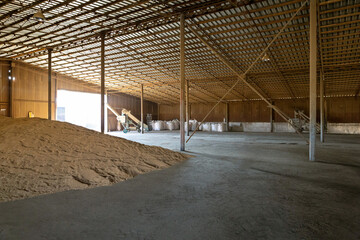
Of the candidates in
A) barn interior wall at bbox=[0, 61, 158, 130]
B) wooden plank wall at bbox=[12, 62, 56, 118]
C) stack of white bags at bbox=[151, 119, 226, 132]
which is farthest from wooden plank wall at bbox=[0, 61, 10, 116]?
stack of white bags at bbox=[151, 119, 226, 132]

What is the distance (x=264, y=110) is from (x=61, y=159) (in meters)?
24.8

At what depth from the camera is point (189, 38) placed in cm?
1300

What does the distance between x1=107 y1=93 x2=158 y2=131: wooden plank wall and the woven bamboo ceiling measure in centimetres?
642

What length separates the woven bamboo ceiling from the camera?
9922 millimetres

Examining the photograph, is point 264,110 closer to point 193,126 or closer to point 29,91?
point 193,126

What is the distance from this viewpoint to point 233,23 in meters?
11.1

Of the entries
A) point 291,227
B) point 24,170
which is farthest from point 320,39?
point 24,170

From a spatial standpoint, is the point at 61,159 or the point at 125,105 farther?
the point at 125,105

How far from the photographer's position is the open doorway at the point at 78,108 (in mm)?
23316

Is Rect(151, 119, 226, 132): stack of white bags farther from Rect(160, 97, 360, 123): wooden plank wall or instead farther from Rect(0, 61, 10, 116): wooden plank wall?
Rect(0, 61, 10, 116): wooden plank wall

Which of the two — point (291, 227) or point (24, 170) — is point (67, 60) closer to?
point (24, 170)

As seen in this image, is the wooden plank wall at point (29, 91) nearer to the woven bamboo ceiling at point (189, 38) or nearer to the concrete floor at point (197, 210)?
the woven bamboo ceiling at point (189, 38)

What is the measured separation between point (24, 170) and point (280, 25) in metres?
12.2

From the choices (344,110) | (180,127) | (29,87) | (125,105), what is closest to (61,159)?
(180,127)
